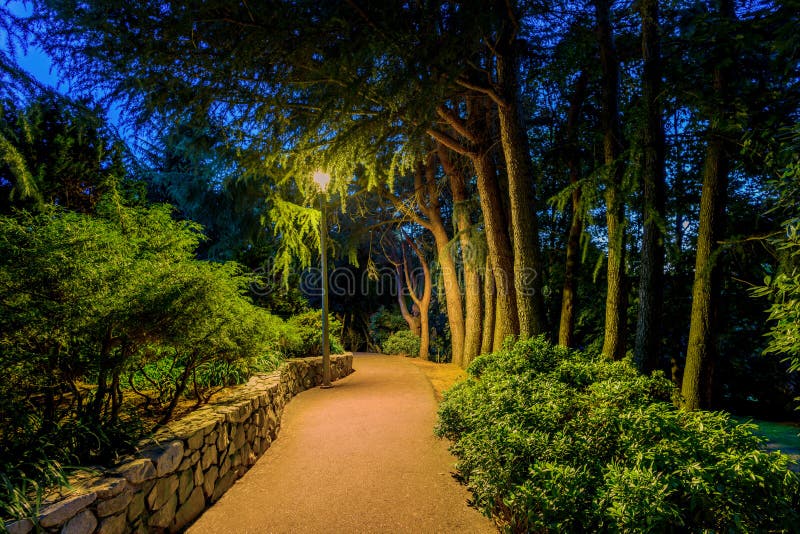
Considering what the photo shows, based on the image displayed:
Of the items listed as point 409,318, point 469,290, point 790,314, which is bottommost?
point 409,318

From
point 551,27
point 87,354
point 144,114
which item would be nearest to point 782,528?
point 87,354

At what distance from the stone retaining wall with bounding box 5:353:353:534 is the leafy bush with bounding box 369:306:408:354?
→ 1293 cm

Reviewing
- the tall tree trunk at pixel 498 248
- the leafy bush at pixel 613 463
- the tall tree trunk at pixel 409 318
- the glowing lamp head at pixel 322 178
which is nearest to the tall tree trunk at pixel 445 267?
the tall tree trunk at pixel 498 248

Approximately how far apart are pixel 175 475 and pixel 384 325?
15583 millimetres

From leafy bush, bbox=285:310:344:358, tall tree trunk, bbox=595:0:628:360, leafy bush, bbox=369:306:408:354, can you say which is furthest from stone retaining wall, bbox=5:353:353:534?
leafy bush, bbox=369:306:408:354

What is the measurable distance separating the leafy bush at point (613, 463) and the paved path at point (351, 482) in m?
0.45

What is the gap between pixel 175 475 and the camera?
328 centimetres

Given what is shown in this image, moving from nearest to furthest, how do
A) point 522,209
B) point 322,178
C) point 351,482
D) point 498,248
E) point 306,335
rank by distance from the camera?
1. point 351,482
2. point 522,209
3. point 322,178
4. point 498,248
5. point 306,335

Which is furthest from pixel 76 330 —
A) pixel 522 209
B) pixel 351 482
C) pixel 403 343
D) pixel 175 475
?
pixel 403 343

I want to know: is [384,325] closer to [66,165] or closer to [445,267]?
[445,267]

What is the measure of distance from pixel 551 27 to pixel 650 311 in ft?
17.8

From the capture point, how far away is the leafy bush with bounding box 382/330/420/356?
1650 cm

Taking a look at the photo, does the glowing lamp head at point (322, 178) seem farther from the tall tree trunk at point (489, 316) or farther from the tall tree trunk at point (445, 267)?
the tall tree trunk at point (445, 267)

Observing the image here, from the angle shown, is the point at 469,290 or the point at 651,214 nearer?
the point at 651,214
